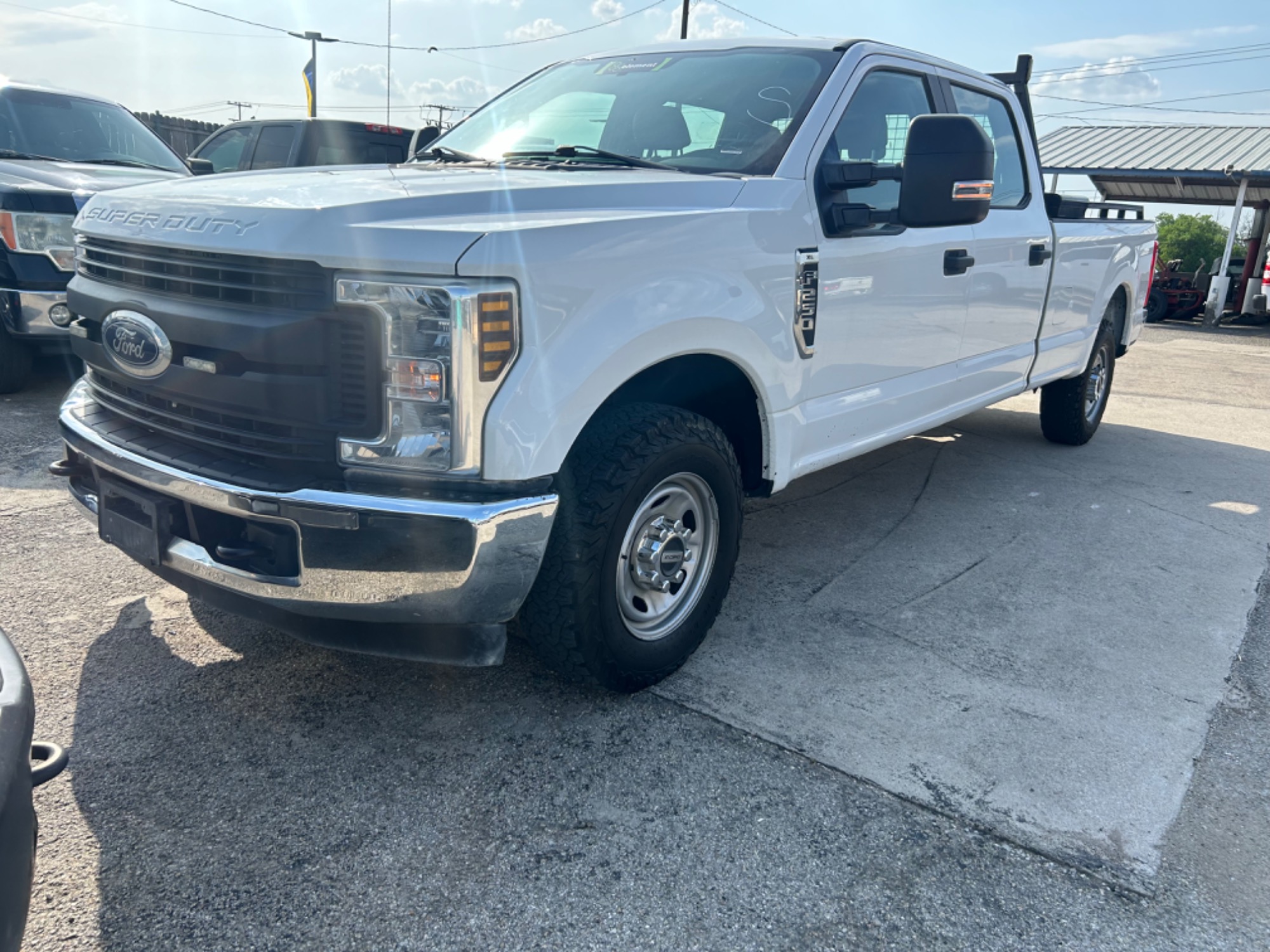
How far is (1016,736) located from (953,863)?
2.17 ft

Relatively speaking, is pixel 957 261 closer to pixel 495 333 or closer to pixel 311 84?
pixel 495 333

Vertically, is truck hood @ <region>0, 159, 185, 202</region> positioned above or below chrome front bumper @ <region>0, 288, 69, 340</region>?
above

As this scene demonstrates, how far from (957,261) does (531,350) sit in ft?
7.61

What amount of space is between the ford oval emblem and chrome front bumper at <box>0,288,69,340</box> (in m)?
3.40

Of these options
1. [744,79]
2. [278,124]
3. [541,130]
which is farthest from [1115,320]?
[278,124]

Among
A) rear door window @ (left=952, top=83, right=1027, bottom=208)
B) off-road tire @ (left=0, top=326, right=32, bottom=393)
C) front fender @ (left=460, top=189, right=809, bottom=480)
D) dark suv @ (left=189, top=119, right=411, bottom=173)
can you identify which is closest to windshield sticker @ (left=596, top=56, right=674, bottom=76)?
front fender @ (left=460, top=189, right=809, bottom=480)

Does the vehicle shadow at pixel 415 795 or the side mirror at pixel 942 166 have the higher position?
the side mirror at pixel 942 166

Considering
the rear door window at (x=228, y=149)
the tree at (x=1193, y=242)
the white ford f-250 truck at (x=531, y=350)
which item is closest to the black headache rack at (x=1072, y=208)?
the white ford f-250 truck at (x=531, y=350)

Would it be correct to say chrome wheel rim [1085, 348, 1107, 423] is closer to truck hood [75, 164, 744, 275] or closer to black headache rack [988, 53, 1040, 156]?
black headache rack [988, 53, 1040, 156]

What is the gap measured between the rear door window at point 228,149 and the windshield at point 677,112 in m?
8.51

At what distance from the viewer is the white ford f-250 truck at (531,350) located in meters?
2.21

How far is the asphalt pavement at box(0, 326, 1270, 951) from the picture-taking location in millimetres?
2039

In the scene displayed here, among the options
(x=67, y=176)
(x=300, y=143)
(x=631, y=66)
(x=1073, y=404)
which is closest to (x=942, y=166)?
(x=631, y=66)

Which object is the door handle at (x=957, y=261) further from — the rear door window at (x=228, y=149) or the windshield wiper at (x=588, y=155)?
the rear door window at (x=228, y=149)
